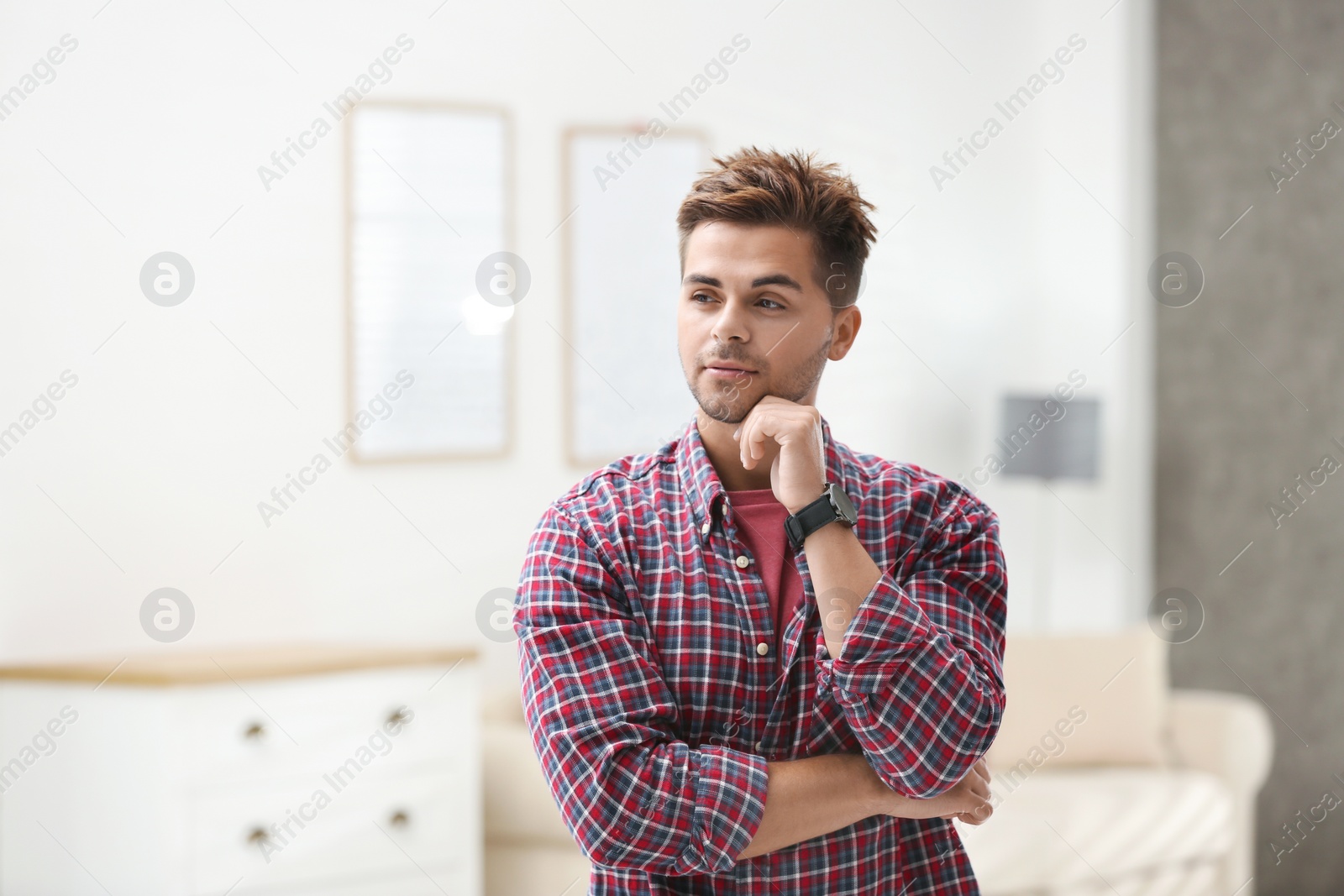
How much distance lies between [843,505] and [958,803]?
0.34 m

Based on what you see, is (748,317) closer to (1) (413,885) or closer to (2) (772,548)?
(2) (772,548)

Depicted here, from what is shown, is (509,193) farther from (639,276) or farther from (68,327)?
(68,327)

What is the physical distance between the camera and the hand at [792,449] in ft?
4.01

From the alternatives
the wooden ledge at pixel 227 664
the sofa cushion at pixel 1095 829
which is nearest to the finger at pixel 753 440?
the wooden ledge at pixel 227 664

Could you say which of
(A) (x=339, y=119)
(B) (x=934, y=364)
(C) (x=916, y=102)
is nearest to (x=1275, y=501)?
(B) (x=934, y=364)

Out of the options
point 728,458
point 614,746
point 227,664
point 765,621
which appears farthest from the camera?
point 227,664

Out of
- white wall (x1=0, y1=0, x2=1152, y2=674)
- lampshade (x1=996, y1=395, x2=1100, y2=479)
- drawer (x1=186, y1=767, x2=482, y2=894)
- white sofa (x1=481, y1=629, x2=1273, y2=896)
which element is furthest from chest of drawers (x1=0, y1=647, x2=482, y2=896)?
lampshade (x1=996, y1=395, x2=1100, y2=479)

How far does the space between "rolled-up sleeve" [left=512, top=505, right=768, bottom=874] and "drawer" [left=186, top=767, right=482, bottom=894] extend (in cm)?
142

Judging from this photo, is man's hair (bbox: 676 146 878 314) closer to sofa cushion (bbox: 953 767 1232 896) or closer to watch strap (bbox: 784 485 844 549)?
watch strap (bbox: 784 485 844 549)

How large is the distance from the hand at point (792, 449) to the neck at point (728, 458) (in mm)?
84

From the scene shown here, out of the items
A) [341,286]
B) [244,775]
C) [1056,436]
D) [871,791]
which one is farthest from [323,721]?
[1056,436]

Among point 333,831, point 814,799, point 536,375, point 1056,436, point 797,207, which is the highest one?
point 536,375

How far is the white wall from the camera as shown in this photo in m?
2.73

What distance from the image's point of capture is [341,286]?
3.02 meters
